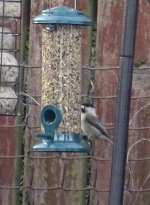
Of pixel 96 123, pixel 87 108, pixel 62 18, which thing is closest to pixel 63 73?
pixel 62 18

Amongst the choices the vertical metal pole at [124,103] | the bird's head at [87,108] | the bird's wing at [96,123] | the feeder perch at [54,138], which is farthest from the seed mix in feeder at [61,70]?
the vertical metal pole at [124,103]

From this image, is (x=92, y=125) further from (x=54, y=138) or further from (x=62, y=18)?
(x=62, y=18)

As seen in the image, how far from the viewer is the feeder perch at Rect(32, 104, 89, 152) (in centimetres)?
350

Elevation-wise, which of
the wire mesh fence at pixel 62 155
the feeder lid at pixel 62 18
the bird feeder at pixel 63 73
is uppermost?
the feeder lid at pixel 62 18

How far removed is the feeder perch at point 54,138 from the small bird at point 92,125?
724 millimetres

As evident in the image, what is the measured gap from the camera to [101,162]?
4.73 meters

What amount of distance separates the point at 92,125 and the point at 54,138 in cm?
98

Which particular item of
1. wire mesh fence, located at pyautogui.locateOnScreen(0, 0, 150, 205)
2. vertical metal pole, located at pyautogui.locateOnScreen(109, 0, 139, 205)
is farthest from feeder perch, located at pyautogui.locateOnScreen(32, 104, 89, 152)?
wire mesh fence, located at pyautogui.locateOnScreen(0, 0, 150, 205)

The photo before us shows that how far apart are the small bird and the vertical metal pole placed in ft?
4.58

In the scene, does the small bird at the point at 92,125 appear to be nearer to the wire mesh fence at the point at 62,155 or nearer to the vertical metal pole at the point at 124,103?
the wire mesh fence at the point at 62,155

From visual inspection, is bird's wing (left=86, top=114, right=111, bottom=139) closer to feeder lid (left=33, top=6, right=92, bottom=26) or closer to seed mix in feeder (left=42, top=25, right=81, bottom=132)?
seed mix in feeder (left=42, top=25, right=81, bottom=132)

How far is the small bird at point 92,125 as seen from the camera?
4.41m

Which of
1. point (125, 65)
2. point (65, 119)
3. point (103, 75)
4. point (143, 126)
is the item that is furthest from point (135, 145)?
point (125, 65)

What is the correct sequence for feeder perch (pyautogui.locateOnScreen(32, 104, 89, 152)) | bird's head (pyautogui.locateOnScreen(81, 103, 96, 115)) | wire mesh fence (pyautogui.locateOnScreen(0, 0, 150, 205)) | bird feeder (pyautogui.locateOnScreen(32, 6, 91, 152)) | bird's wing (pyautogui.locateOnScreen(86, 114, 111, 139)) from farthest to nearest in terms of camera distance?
wire mesh fence (pyautogui.locateOnScreen(0, 0, 150, 205)), bird's wing (pyautogui.locateOnScreen(86, 114, 111, 139)), bird's head (pyautogui.locateOnScreen(81, 103, 96, 115)), bird feeder (pyautogui.locateOnScreen(32, 6, 91, 152)), feeder perch (pyautogui.locateOnScreen(32, 104, 89, 152))
